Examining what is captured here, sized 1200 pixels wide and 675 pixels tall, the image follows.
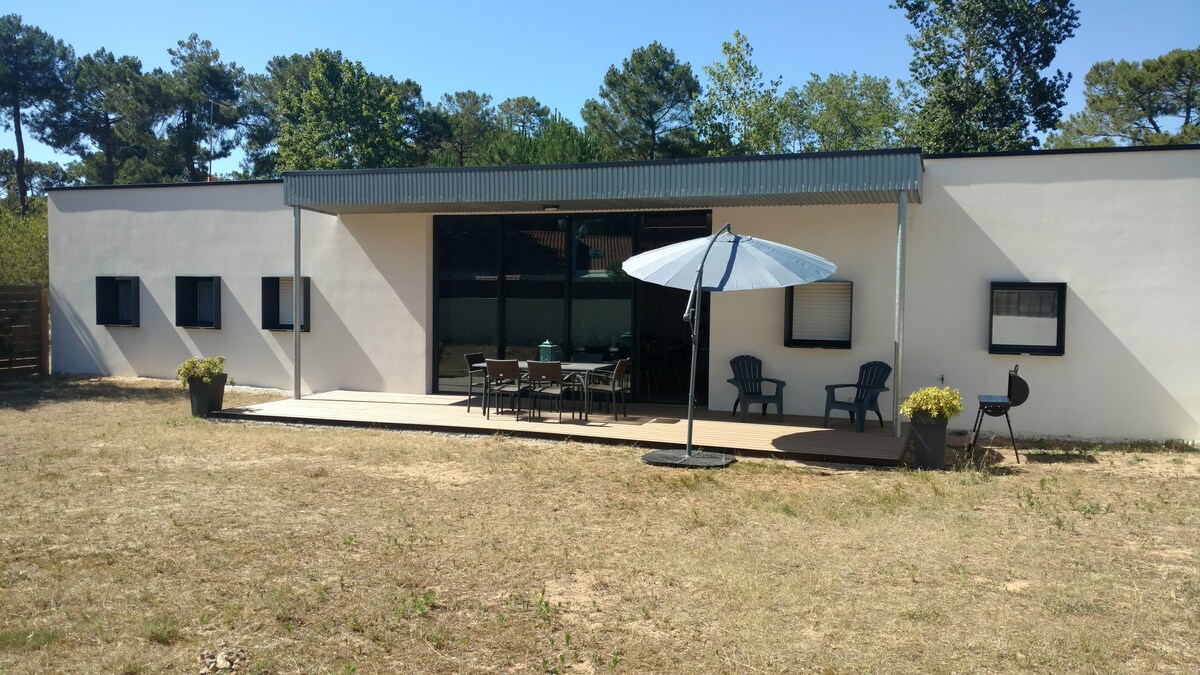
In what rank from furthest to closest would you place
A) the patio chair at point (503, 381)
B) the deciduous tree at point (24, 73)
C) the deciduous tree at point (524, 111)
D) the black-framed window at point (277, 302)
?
1. the deciduous tree at point (524, 111)
2. the deciduous tree at point (24, 73)
3. the black-framed window at point (277, 302)
4. the patio chair at point (503, 381)

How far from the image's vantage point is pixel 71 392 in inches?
527

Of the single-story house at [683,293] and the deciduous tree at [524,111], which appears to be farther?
the deciduous tree at [524,111]

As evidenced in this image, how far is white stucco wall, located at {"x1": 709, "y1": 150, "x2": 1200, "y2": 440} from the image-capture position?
9.73 m

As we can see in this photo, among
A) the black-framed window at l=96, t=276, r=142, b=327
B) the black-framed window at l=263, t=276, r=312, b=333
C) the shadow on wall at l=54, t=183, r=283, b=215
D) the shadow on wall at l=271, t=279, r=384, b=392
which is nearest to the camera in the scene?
the shadow on wall at l=271, t=279, r=384, b=392

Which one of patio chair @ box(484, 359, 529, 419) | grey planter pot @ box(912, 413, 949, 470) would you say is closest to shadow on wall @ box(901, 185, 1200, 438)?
grey planter pot @ box(912, 413, 949, 470)

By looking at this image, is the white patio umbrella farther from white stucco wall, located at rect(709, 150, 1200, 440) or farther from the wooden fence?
the wooden fence

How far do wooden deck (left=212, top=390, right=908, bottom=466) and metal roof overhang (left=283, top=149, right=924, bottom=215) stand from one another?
8.77 feet

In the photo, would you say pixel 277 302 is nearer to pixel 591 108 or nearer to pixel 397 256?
pixel 397 256

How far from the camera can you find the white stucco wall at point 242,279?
13.0 meters

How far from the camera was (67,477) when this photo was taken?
24.9ft

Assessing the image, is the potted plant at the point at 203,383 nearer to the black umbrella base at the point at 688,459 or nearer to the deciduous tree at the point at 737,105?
the black umbrella base at the point at 688,459

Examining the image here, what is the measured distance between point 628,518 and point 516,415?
4.58 m

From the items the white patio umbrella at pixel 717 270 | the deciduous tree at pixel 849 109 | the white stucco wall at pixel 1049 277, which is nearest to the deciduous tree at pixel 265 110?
the deciduous tree at pixel 849 109

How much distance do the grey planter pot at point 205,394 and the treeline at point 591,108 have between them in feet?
60.0
